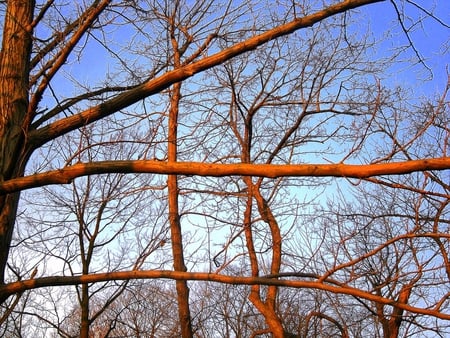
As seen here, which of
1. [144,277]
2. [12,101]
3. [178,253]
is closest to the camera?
[144,277]

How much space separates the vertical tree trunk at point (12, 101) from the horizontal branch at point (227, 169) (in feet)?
2.18

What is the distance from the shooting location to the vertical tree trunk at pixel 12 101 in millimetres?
3625

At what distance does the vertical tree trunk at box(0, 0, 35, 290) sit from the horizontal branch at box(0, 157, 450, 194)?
0.66 meters

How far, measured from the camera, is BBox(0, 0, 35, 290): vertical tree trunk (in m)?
3.62

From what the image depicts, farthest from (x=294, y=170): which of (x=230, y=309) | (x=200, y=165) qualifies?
(x=230, y=309)

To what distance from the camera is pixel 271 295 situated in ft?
26.6

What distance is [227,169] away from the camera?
275 cm

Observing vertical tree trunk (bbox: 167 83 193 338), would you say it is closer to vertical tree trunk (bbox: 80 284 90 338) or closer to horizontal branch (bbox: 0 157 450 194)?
vertical tree trunk (bbox: 80 284 90 338)

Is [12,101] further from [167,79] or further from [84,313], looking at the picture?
[84,313]

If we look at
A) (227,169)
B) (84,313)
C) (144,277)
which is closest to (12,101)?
(144,277)

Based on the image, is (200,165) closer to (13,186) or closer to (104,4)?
(13,186)

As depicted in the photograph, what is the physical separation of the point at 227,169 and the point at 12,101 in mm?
2108

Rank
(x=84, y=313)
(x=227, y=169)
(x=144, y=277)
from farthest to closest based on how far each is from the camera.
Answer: (x=84, y=313) < (x=144, y=277) < (x=227, y=169)

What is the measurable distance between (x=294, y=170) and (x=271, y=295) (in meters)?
5.87
